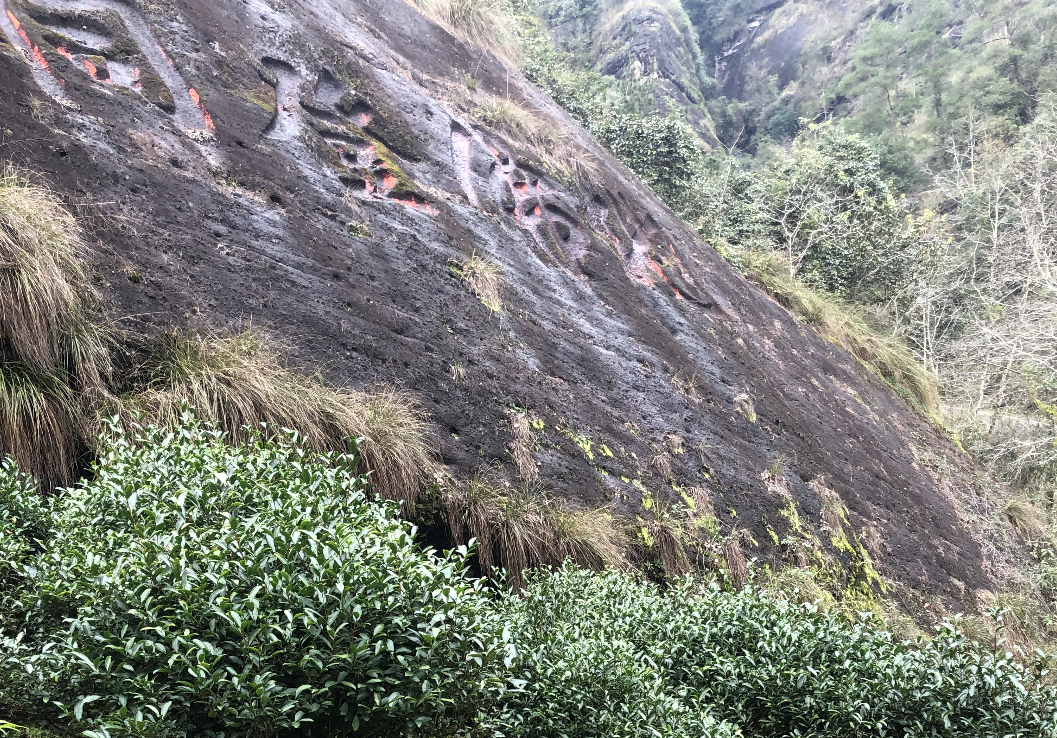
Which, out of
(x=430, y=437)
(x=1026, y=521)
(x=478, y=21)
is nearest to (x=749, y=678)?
(x=430, y=437)

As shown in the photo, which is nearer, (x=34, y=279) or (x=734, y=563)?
(x=34, y=279)

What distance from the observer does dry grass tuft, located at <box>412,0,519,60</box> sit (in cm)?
1112

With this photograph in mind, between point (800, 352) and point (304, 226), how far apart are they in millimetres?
7931

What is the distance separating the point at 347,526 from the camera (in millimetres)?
2418

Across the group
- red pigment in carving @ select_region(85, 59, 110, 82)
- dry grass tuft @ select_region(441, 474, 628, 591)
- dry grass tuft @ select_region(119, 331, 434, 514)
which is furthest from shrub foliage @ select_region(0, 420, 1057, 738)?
red pigment in carving @ select_region(85, 59, 110, 82)

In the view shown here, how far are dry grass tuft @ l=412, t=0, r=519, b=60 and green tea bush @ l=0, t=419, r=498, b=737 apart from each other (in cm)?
1034

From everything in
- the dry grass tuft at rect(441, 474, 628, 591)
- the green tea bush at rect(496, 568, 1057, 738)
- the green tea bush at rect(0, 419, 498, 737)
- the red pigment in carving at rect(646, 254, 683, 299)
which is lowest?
the dry grass tuft at rect(441, 474, 628, 591)

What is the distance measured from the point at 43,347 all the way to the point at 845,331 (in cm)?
1295

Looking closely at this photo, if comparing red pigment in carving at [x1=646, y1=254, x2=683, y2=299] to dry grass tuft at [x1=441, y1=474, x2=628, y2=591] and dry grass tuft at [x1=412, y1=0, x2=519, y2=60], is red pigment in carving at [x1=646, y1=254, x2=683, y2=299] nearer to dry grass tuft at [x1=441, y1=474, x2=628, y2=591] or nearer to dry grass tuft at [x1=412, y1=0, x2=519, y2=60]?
dry grass tuft at [x1=412, y1=0, x2=519, y2=60]

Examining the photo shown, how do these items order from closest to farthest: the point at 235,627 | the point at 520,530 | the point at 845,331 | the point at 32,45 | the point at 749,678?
the point at 235,627 → the point at 749,678 → the point at 520,530 → the point at 32,45 → the point at 845,331

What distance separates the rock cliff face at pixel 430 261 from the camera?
4.89m

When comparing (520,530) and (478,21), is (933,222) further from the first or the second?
(520,530)

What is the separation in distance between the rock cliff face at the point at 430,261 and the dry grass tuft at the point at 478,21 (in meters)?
0.68

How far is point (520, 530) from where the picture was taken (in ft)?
15.3
